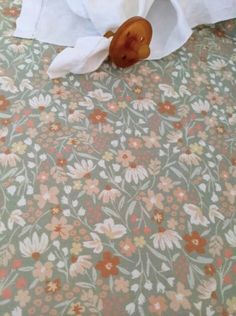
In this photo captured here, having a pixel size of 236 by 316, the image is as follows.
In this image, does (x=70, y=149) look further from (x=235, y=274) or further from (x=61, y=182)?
(x=235, y=274)

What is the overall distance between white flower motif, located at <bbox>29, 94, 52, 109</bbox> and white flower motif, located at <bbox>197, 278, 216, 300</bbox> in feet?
1.71

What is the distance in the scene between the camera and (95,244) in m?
Result: 0.72

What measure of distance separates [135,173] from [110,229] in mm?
145

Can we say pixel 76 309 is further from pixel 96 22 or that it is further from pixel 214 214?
pixel 96 22

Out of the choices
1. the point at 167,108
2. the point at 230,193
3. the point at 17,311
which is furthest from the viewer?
the point at 167,108

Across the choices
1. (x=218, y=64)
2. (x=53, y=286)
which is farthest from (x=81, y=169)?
(x=218, y=64)

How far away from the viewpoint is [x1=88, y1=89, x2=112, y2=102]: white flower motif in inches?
36.1

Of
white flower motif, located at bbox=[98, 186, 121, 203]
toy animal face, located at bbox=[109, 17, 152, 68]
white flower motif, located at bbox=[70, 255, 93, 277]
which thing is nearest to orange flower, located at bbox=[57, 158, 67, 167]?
white flower motif, located at bbox=[98, 186, 121, 203]

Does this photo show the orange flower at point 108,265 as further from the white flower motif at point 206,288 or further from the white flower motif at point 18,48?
the white flower motif at point 18,48

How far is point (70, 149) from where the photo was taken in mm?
827

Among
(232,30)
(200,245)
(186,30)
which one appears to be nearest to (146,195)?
(200,245)

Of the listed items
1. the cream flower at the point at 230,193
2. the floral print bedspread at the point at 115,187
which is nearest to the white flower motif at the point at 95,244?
the floral print bedspread at the point at 115,187

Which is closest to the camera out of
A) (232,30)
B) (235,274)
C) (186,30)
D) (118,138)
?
(235,274)

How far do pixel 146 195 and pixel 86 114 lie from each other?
25 cm
